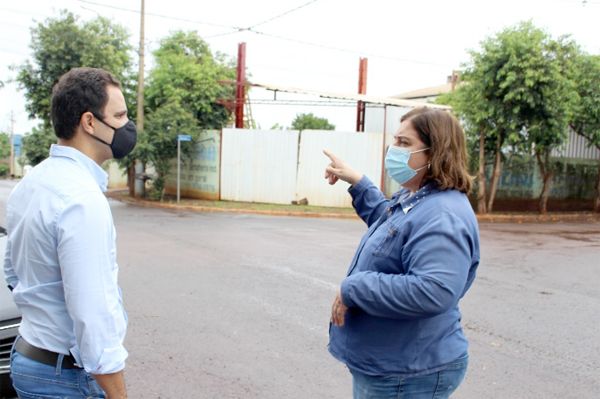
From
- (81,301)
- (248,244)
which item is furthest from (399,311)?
(248,244)

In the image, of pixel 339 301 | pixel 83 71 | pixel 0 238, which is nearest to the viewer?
pixel 83 71

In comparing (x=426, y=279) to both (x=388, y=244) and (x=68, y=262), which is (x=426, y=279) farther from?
(x=68, y=262)

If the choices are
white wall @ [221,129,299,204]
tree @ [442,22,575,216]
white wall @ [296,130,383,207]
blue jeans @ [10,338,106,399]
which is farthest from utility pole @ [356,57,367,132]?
blue jeans @ [10,338,106,399]

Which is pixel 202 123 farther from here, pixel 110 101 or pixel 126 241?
pixel 110 101

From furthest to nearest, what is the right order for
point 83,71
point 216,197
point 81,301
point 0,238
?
point 216,197 → point 0,238 → point 83,71 → point 81,301

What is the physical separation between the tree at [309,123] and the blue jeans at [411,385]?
65.9m

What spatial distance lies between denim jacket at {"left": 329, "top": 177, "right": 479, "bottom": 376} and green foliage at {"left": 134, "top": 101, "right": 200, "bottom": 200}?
1693cm

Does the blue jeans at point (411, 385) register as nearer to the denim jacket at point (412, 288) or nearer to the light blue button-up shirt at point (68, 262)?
the denim jacket at point (412, 288)

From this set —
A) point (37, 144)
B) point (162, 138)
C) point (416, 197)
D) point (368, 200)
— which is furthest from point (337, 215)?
point (416, 197)

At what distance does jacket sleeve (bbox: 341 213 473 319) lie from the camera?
1905 millimetres

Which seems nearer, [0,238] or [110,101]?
[110,101]

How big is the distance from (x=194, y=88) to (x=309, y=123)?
4776cm

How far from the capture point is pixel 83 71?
5.97 ft

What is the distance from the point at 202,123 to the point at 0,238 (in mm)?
17899
